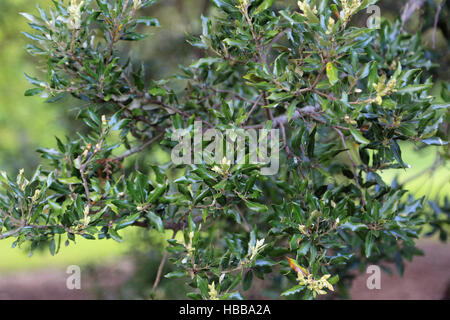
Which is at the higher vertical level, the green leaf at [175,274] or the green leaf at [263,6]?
the green leaf at [263,6]

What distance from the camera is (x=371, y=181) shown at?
2.24 m

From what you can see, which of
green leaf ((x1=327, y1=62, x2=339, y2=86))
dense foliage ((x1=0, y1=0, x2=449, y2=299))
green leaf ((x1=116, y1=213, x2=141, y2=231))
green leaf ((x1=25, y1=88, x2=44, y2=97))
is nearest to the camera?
green leaf ((x1=327, y1=62, x2=339, y2=86))

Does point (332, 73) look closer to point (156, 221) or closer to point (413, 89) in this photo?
point (413, 89)

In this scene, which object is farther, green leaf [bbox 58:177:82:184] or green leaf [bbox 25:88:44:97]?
green leaf [bbox 25:88:44:97]

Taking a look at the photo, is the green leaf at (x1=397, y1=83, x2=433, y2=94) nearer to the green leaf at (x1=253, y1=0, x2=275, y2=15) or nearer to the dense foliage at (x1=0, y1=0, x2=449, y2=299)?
the dense foliage at (x1=0, y1=0, x2=449, y2=299)

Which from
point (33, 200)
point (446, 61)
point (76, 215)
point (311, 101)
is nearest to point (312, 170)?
point (311, 101)

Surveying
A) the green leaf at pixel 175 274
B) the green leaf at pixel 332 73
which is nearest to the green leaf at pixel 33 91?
the green leaf at pixel 175 274

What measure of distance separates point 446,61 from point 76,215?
11.2 feet

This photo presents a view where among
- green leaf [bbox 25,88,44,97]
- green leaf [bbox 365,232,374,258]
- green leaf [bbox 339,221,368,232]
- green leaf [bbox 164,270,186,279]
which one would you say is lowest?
green leaf [bbox 164,270,186,279]

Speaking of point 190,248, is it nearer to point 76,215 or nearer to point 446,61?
point 76,215

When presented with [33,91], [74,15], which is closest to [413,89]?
[74,15]

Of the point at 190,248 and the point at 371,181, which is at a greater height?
the point at 371,181

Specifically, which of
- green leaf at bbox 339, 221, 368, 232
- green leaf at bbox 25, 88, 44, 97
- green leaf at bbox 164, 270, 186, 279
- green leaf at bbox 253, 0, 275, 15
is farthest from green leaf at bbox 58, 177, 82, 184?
green leaf at bbox 339, 221, 368, 232

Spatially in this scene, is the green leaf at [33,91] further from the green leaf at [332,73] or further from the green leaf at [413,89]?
the green leaf at [413,89]
